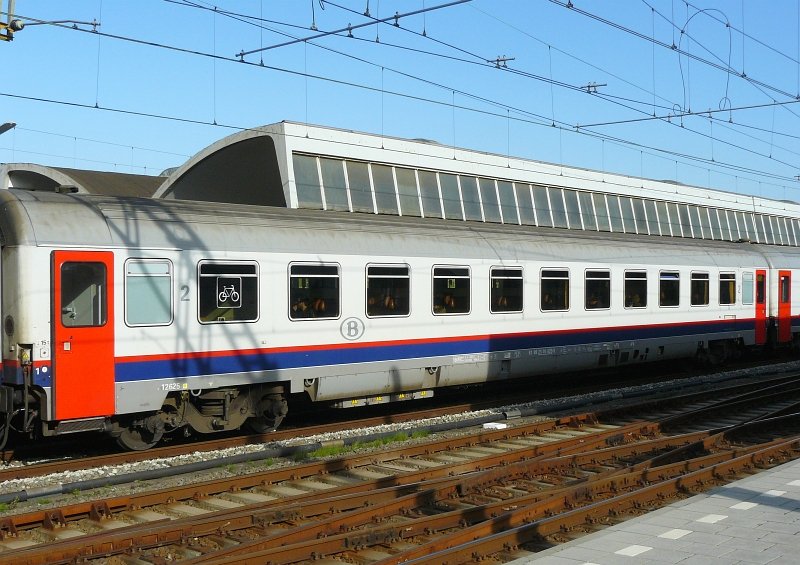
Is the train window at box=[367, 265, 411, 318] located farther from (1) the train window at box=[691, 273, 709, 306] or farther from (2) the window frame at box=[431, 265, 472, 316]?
(1) the train window at box=[691, 273, 709, 306]

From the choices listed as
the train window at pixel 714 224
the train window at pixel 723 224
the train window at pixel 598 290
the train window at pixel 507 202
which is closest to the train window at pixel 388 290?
the train window at pixel 598 290

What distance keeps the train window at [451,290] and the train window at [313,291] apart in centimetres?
243

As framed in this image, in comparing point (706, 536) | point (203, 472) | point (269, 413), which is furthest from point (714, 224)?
point (706, 536)

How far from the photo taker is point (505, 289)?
18219mm

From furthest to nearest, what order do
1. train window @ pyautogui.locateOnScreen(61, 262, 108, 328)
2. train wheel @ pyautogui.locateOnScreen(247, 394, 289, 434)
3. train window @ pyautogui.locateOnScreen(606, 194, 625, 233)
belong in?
train window @ pyautogui.locateOnScreen(606, 194, 625, 233) → train wheel @ pyautogui.locateOnScreen(247, 394, 289, 434) → train window @ pyautogui.locateOnScreen(61, 262, 108, 328)

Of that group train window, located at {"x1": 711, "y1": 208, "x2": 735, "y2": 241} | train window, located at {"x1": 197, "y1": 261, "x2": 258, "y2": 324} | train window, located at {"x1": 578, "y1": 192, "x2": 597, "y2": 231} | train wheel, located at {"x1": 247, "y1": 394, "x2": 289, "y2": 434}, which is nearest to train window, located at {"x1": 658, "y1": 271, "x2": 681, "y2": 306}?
train window, located at {"x1": 578, "y1": 192, "x2": 597, "y2": 231}

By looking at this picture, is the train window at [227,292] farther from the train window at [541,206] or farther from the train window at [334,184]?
the train window at [541,206]

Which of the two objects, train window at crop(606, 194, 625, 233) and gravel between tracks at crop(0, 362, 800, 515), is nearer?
gravel between tracks at crop(0, 362, 800, 515)

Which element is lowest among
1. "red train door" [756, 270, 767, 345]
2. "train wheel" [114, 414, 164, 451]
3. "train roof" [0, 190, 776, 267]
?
"train wheel" [114, 414, 164, 451]

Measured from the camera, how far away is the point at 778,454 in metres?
13.0

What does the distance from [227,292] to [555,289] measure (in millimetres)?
8375

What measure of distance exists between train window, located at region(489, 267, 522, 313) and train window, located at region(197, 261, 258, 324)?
5.69 metres

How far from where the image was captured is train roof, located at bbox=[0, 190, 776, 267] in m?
12.0

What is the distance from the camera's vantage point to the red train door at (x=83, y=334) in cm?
1176
